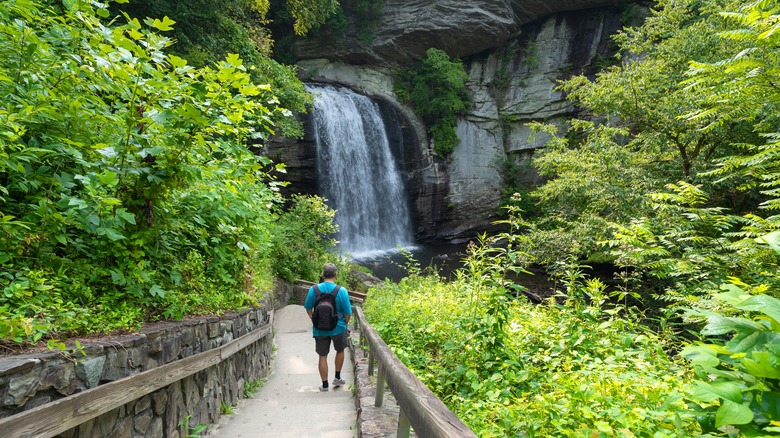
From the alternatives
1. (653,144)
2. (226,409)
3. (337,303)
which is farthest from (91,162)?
(653,144)

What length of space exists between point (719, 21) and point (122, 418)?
13.1 meters

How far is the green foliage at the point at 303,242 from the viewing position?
13.8m

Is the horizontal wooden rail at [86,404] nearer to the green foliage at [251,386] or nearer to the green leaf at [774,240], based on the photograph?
the green foliage at [251,386]

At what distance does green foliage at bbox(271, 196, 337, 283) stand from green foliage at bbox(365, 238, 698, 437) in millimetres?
10038

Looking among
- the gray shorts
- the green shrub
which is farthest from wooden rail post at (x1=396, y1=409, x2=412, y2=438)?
the gray shorts

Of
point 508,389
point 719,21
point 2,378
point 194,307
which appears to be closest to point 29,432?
point 2,378

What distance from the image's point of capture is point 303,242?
1480 cm

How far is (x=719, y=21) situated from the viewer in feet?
30.1

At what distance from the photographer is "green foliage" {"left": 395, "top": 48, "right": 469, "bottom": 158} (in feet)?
79.9

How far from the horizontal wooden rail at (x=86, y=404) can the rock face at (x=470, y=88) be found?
70.2 feet

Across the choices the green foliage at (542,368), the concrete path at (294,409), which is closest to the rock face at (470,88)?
the concrete path at (294,409)

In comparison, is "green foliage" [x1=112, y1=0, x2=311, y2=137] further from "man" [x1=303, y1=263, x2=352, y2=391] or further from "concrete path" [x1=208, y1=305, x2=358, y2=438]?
"concrete path" [x1=208, y1=305, x2=358, y2=438]

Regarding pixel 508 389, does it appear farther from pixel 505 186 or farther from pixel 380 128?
pixel 505 186

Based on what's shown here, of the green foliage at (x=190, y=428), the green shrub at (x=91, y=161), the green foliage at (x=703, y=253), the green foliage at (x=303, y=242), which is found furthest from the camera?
the green foliage at (x=303, y=242)
